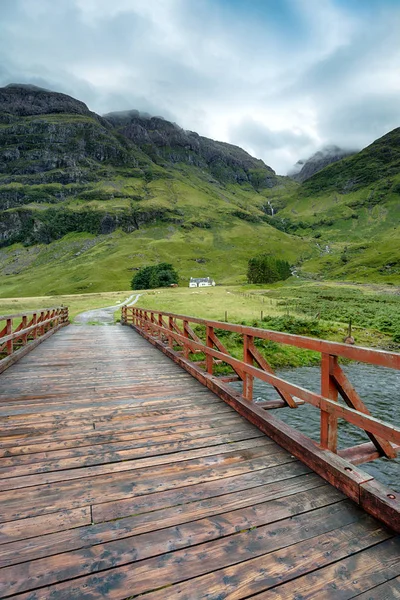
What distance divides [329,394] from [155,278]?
10839 centimetres

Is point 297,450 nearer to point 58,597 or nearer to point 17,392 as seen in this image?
point 58,597

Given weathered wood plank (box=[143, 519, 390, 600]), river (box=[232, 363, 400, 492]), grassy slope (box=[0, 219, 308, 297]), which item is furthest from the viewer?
grassy slope (box=[0, 219, 308, 297])

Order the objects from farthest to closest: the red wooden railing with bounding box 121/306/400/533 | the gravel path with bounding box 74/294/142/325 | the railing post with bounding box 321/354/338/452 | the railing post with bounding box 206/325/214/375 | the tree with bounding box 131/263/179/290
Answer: the tree with bounding box 131/263/179/290 → the gravel path with bounding box 74/294/142/325 → the railing post with bounding box 206/325/214/375 → the railing post with bounding box 321/354/338/452 → the red wooden railing with bounding box 121/306/400/533

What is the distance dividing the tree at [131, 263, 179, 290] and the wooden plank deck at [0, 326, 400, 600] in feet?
348

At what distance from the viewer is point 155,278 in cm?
11038

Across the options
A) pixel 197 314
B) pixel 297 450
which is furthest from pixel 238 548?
pixel 197 314

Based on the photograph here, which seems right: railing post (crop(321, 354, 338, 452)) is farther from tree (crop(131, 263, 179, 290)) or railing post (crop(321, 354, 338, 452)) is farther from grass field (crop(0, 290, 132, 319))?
tree (crop(131, 263, 179, 290))

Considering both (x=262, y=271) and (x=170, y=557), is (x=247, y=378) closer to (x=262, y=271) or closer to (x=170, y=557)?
(x=170, y=557)

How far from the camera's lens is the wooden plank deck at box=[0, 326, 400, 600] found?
2191 millimetres

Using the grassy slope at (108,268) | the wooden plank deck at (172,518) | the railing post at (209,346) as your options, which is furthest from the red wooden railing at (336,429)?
the grassy slope at (108,268)

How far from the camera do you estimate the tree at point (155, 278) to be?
110 meters

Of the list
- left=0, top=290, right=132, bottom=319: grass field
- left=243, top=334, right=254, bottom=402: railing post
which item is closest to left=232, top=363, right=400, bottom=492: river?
left=243, top=334, right=254, bottom=402: railing post

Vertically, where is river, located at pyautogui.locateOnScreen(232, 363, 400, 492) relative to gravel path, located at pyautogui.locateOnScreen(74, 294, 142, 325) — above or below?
below

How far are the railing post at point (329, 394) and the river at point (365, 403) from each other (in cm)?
466
